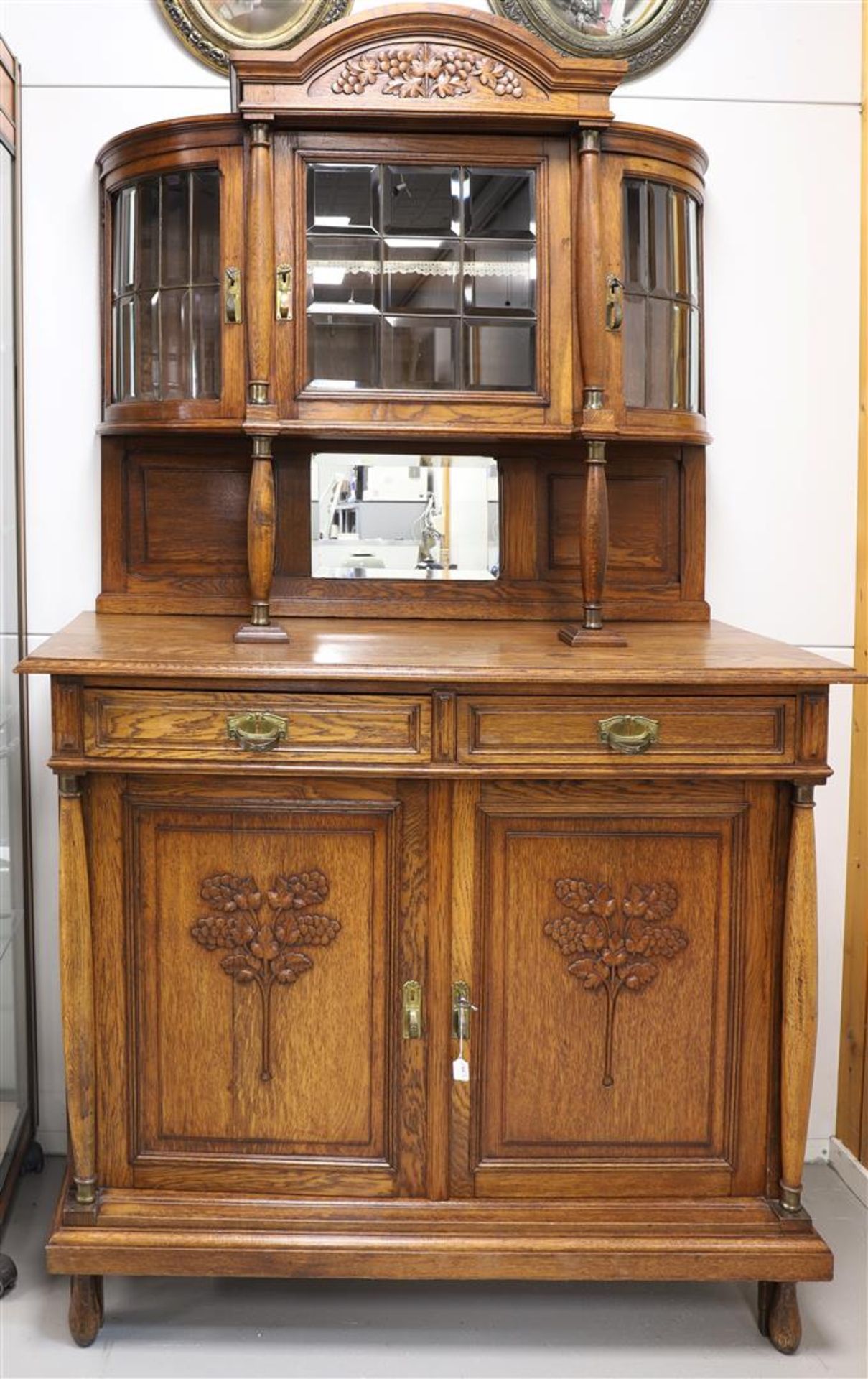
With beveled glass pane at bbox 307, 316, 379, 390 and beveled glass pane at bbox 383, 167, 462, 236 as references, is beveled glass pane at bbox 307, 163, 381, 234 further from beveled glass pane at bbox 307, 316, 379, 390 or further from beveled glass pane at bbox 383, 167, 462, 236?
beveled glass pane at bbox 307, 316, 379, 390

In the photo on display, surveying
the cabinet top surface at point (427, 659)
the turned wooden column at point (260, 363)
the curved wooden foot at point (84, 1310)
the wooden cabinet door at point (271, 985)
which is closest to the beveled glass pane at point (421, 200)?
the turned wooden column at point (260, 363)

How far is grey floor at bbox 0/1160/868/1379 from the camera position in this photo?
2492 mm

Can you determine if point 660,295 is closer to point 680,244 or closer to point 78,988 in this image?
point 680,244

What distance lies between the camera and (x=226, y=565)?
3.13 meters

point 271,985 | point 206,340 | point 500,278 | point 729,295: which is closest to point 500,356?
point 500,278

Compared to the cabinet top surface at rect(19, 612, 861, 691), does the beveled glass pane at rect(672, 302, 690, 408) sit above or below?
above

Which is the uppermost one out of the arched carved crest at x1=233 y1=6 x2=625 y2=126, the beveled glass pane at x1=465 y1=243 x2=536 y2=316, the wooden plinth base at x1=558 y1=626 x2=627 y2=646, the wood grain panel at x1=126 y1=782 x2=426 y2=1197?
the arched carved crest at x1=233 y1=6 x2=625 y2=126

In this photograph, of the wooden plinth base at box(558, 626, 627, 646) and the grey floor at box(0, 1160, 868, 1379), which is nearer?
the grey floor at box(0, 1160, 868, 1379)

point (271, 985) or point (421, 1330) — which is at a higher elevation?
point (271, 985)

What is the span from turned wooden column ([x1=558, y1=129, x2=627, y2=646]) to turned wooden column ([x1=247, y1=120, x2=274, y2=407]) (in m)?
0.62

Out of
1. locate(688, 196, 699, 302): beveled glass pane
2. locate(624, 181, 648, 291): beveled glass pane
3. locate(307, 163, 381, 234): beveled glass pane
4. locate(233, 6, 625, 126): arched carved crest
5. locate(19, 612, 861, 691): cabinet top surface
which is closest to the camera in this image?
locate(19, 612, 861, 691): cabinet top surface

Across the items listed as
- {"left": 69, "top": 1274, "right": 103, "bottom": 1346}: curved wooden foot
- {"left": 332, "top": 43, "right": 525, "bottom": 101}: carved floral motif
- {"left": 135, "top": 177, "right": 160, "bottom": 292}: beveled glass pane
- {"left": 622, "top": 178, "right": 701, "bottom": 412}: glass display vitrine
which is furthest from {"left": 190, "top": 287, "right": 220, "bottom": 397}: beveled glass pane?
{"left": 69, "top": 1274, "right": 103, "bottom": 1346}: curved wooden foot

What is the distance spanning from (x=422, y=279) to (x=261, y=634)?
816 millimetres

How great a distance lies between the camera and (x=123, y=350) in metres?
2.94
